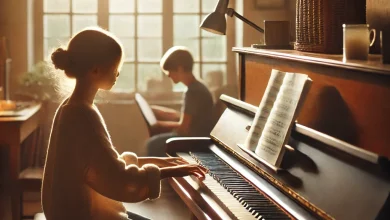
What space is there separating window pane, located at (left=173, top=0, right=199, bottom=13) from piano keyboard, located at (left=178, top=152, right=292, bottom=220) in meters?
3.58

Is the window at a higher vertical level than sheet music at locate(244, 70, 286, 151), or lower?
higher

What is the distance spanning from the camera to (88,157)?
207cm

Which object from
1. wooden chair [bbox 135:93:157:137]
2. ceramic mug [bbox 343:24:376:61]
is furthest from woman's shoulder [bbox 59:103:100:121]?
wooden chair [bbox 135:93:157:137]

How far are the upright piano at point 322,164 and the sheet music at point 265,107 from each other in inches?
2.5

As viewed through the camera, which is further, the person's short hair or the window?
the window

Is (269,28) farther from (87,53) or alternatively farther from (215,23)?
(87,53)

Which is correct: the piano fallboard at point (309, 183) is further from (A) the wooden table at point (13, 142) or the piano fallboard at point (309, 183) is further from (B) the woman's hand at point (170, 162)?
(A) the wooden table at point (13, 142)

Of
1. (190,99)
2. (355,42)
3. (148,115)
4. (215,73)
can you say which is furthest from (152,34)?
(355,42)

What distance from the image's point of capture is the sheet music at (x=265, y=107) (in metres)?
2.31

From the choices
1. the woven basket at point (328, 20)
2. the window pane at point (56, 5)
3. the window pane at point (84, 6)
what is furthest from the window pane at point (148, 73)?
the woven basket at point (328, 20)

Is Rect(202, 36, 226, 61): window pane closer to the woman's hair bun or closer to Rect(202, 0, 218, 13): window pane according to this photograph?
Rect(202, 0, 218, 13): window pane

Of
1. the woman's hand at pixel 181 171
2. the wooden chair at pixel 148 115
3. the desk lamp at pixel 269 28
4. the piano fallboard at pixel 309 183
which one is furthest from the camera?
the wooden chair at pixel 148 115

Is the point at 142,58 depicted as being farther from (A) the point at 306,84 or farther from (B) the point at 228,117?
(A) the point at 306,84

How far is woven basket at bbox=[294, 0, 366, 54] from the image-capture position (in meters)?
2.27
